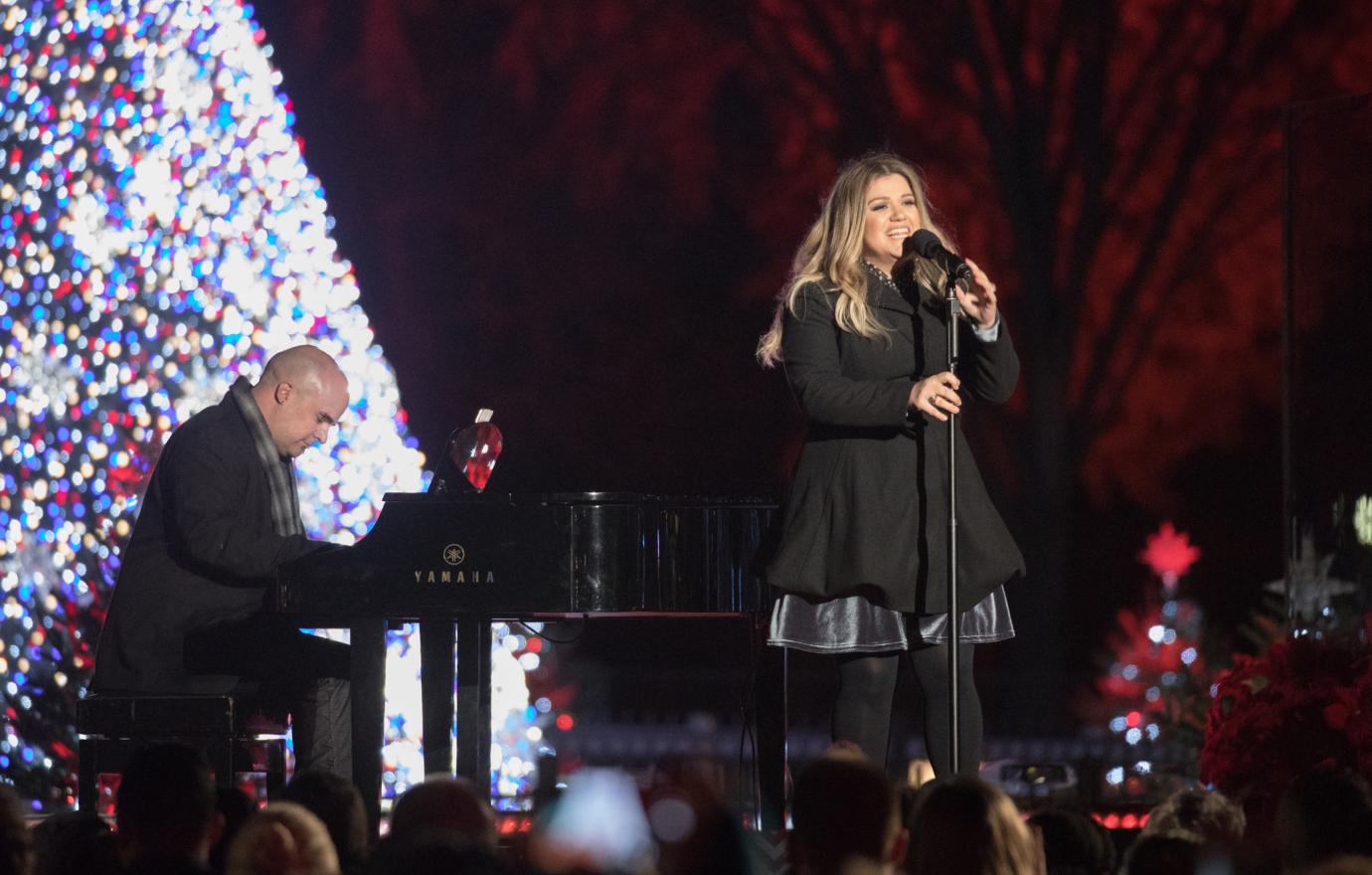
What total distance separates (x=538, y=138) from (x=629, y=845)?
11.3 meters

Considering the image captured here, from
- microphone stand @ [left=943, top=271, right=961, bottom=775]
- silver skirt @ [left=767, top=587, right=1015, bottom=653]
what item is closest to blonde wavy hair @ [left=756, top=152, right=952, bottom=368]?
microphone stand @ [left=943, top=271, right=961, bottom=775]

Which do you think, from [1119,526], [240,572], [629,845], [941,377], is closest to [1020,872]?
[629,845]

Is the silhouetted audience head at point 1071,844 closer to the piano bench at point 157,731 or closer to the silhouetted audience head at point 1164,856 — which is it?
the silhouetted audience head at point 1164,856

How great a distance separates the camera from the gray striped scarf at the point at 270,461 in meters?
5.95

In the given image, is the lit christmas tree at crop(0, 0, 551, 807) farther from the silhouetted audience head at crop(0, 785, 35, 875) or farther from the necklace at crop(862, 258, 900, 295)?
the silhouetted audience head at crop(0, 785, 35, 875)

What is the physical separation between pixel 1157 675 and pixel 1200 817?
8.19 meters

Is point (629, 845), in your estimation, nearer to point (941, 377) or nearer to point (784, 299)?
point (941, 377)

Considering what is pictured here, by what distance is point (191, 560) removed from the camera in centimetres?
575

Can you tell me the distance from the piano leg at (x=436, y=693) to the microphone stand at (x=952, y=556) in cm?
158

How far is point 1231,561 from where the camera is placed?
14914mm

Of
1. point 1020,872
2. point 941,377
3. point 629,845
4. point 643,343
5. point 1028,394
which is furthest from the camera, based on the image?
point 643,343

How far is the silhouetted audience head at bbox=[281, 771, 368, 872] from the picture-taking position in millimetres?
3631

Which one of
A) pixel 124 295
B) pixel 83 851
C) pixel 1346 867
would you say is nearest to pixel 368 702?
pixel 83 851

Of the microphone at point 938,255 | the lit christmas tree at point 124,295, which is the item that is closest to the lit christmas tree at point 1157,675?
the lit christmas tree at point 124,295
